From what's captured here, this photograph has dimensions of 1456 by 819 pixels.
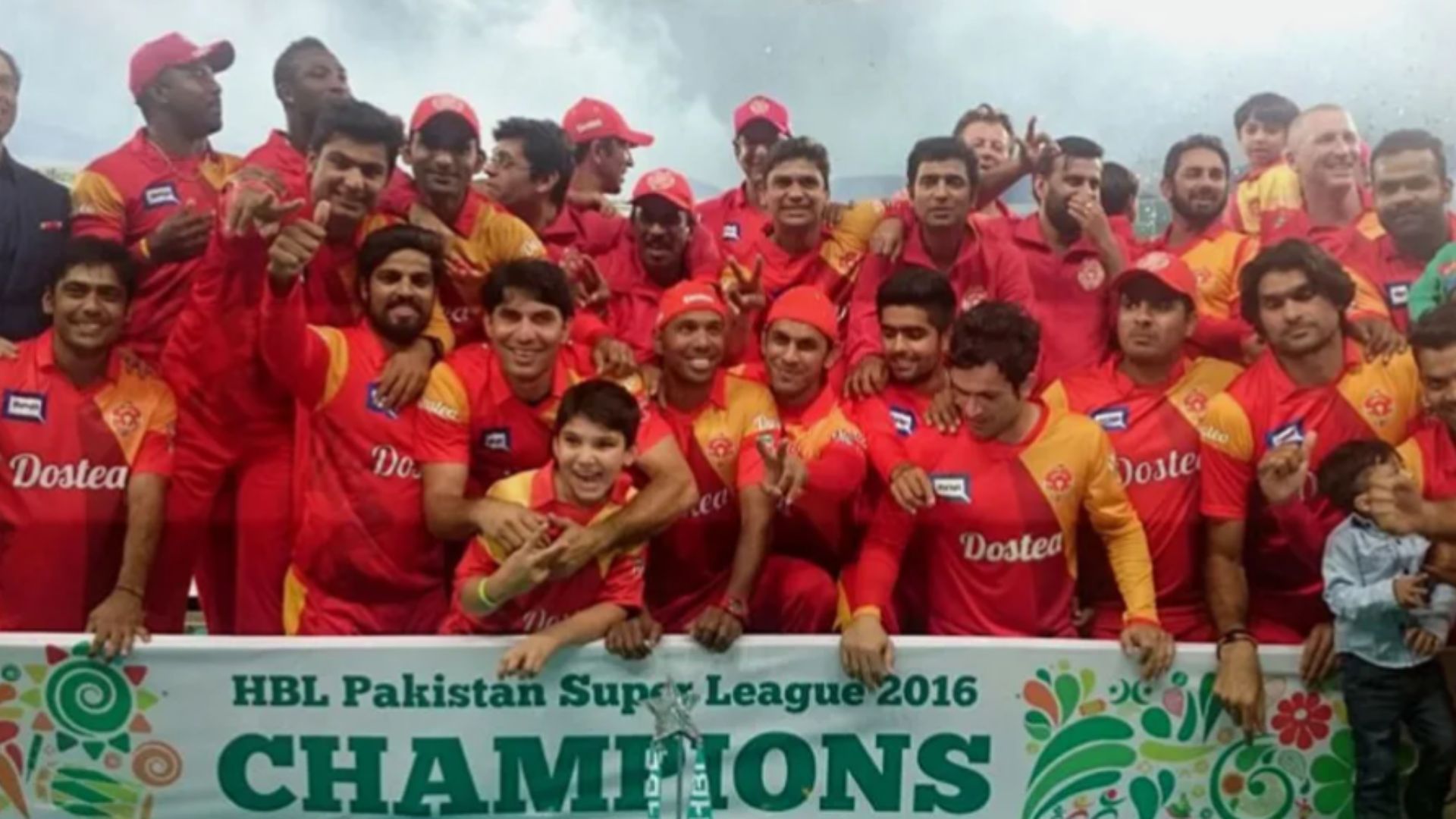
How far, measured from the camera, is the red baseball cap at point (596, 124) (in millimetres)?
2898

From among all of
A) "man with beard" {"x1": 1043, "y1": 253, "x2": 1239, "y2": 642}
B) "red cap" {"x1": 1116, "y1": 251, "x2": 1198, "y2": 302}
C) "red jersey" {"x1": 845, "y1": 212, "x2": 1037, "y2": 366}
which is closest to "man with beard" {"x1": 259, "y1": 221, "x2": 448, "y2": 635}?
"red jersey" {"x1": 845, "y1": 212, "x2": 1037, "y2": 366}

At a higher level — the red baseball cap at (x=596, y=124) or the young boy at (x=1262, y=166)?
the red baseball cap at (x=596, y=124)

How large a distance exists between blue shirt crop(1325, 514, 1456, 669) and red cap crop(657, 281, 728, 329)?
140cm

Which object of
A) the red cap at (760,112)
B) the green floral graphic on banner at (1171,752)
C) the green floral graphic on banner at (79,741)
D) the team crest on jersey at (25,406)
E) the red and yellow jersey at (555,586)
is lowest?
the green floral graphic on banner at (1171,752)

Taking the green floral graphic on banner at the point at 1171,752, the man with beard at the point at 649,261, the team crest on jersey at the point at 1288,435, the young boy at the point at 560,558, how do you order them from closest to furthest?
the young boy at the point at 560,558 → the green floral graphic on banner at the point at 1171,752 → the team crest on jersey at the point at 1288,435 → the man with beard at the point at 649,261

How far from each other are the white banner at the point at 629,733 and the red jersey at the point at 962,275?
0.73 metres

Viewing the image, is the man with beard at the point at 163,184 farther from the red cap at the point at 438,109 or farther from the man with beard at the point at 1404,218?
the man with beard at the point at 1404,218

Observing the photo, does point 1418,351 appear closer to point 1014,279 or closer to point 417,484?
point 1014,279

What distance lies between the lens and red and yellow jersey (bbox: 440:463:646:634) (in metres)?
2.72

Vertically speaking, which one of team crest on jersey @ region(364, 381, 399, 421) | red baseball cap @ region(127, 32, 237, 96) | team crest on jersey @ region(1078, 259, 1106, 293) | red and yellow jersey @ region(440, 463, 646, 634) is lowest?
red and yellow jersey @ region(440, 463, 646, 634)

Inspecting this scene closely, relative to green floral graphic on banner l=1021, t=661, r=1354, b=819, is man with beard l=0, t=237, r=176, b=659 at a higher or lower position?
higher

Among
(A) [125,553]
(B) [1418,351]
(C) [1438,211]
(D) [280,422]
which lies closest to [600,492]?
(D) [280,422]

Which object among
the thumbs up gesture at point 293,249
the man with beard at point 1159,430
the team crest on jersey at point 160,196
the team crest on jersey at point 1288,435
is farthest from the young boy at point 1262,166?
the team crest on jersey at point 160,196

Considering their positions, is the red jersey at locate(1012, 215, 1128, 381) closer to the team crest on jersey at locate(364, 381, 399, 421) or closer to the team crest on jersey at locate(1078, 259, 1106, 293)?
the team crest on jersey at locate(1078, 259, 1106, 293)
